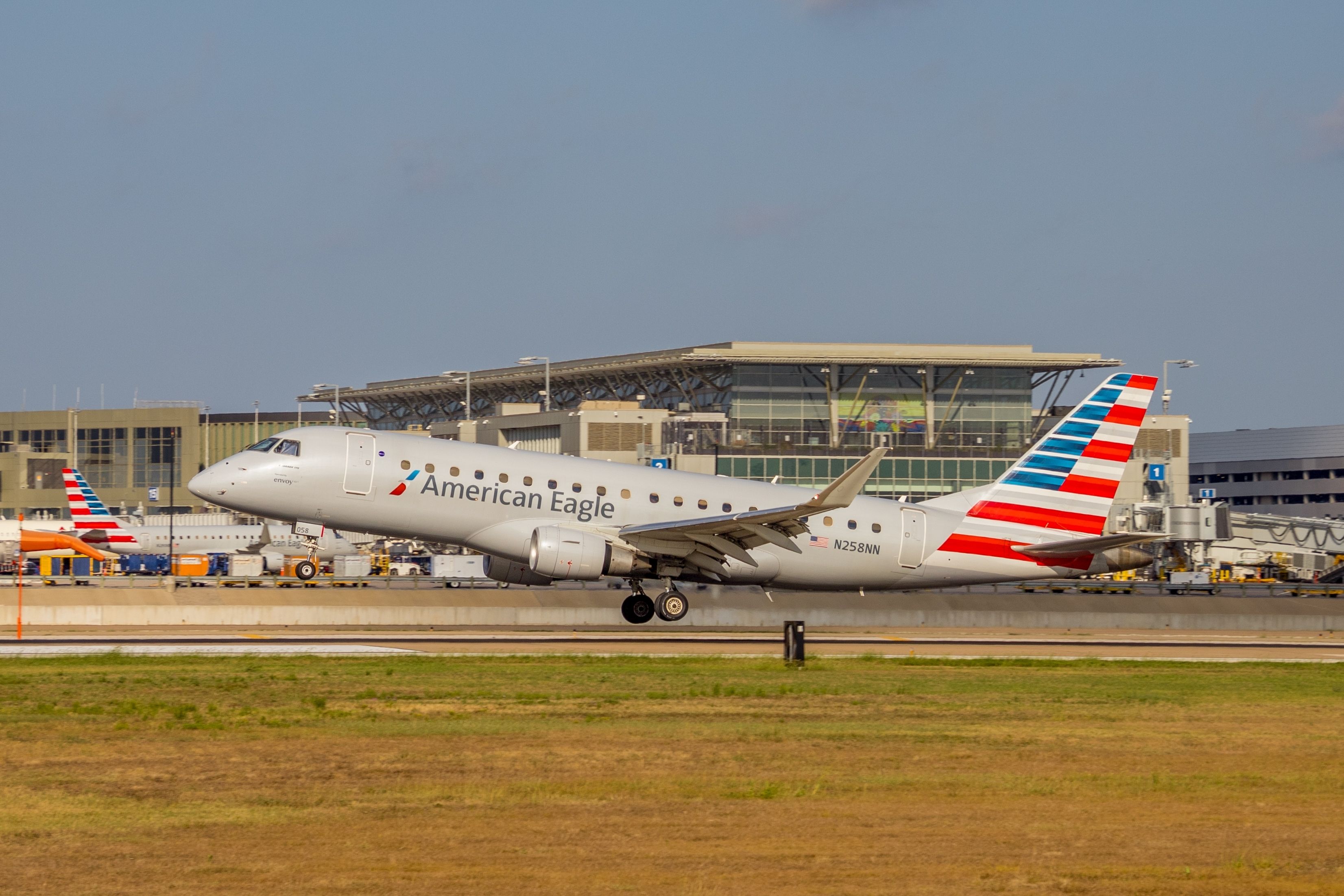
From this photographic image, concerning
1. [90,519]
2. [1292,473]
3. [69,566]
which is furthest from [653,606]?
[1292,473]

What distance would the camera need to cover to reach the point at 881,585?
43.0 m

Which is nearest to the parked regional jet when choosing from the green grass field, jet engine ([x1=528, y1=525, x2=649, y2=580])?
jet engine ([x1=528, y1=525, x2=649, y2=580])

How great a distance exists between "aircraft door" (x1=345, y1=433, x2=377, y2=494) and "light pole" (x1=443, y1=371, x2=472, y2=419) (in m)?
76.7

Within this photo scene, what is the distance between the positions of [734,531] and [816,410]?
8410 cm

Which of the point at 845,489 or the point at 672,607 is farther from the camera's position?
the point at 672,607

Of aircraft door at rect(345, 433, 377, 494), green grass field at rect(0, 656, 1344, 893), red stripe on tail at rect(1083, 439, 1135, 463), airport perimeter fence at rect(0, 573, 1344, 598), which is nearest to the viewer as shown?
green grass field at rect(0, 656, 1344, 893)

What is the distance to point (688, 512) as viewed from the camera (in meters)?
40.6

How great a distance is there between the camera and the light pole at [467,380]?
4675 inches

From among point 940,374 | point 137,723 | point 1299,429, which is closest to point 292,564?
point 940,374

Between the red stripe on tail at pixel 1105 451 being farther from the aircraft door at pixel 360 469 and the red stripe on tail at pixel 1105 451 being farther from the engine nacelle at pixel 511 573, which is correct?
the aircraft door at pixel 360 469

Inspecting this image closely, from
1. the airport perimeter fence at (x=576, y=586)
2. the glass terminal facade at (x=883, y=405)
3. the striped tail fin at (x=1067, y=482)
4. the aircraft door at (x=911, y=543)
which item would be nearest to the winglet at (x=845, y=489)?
the aircraft door at (x=911, y=543)

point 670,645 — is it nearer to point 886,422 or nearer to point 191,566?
point 191,566

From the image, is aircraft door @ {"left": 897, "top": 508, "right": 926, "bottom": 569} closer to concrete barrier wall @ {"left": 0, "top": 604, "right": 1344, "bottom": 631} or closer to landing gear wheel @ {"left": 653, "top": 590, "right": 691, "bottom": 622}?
concrete barrier wall @ {"left": 0, "top": 604, "right": 1344, "bottom": 631}

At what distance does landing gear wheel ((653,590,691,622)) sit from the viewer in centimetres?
4009
